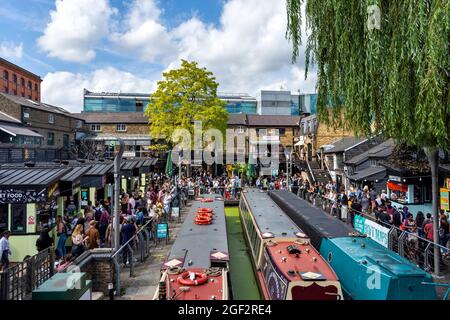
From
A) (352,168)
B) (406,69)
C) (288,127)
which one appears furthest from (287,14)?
(288,127)

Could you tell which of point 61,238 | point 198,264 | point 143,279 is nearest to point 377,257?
point 198,264

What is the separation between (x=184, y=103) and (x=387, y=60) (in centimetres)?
2252

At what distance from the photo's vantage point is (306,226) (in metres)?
12.5

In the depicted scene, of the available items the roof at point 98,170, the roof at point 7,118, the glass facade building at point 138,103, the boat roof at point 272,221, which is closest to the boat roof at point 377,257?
the boat roof at point 272,221

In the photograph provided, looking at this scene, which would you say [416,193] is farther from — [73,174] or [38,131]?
[38,131]

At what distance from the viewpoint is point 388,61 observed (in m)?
7.29

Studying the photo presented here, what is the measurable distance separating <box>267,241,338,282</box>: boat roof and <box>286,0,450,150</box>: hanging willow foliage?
3.39 m

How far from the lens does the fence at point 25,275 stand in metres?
6.58

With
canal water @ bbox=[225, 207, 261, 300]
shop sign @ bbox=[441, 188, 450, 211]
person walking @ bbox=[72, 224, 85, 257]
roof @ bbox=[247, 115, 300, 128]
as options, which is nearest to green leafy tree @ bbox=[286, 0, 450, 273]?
canal water @ bbox=[225, 207, 261, 300]

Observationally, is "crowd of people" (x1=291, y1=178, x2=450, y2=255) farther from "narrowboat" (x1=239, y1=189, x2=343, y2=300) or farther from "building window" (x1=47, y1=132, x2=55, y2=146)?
"building window" (x1=47, y1=132, x2=55, y2=146)

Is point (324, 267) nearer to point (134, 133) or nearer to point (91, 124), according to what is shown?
point (134, 133)

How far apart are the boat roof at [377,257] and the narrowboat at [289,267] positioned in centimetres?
87

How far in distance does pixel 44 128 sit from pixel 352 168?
95.5 ft

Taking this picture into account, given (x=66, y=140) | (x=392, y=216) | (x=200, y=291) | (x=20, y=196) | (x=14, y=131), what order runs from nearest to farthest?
(x=200, y=291)
(x=20, y=196)
(x=392, y=216)
(x=14, y=131)
(x=66, y=140)
